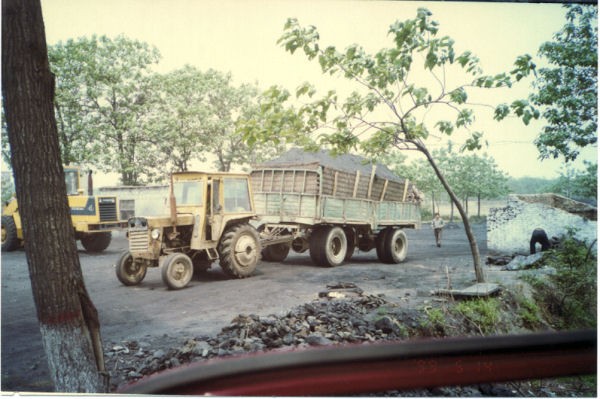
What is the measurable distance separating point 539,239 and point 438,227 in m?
0.92

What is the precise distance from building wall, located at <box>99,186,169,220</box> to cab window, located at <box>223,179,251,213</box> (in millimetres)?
619

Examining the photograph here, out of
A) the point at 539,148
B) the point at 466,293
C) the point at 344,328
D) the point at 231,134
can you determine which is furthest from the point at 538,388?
the point at 231,134

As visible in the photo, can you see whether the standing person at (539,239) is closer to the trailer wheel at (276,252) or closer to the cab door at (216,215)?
the trailer wheel at (276,252)

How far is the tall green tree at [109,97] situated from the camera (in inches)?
114

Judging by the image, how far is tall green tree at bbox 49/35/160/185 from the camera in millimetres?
2895

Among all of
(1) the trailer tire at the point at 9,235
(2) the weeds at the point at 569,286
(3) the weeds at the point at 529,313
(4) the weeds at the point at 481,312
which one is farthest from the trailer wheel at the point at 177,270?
(2) the weeds at the point at 569,286

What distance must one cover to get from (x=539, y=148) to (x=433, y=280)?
56.8 inches

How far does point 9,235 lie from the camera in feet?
8.68

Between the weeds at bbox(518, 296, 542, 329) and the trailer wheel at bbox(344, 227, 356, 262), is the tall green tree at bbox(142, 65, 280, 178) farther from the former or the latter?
the weeds at bbox(518, 296, 542, 329)

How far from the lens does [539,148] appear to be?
3.22 m

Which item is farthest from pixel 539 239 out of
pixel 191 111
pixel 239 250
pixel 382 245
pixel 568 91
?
pixel 191 111

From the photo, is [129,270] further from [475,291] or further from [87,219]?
[475,291]

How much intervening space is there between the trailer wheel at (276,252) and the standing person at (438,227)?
1611 millimetres

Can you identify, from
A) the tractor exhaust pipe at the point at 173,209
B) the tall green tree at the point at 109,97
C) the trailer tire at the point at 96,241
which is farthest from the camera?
the tractor exhaust pipe at the point at 173,209
